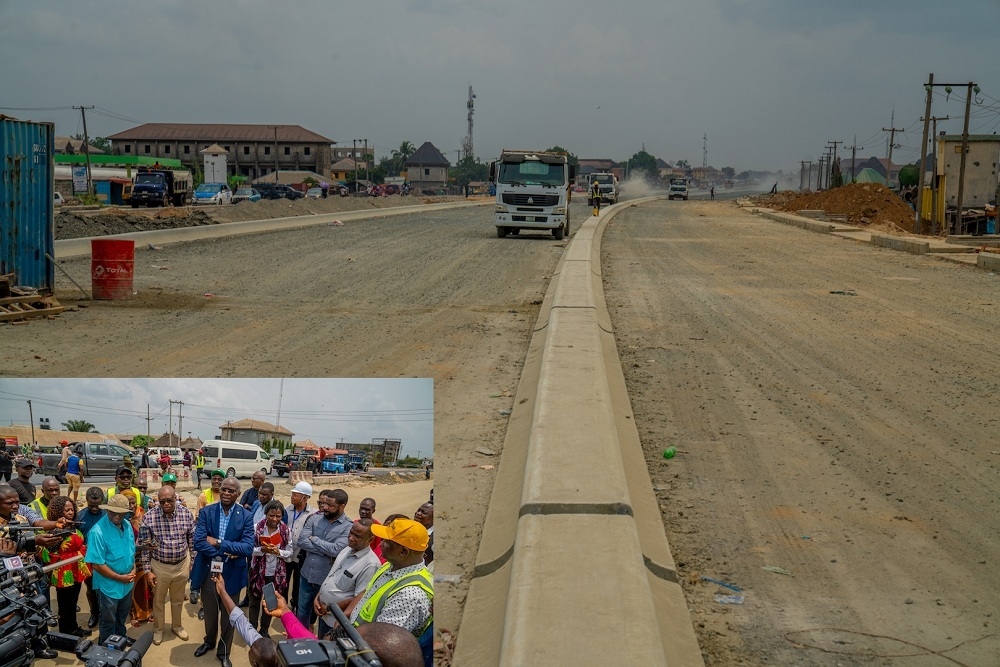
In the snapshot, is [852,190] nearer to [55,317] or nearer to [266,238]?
[266,238]

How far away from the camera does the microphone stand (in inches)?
94.0

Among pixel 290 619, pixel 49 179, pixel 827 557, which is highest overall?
pixel 49 179

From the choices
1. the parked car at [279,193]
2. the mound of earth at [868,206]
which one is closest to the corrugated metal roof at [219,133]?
the parked car at [279,193]

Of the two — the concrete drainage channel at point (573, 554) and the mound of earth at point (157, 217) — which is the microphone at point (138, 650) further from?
the mound of earth at point (157, 217)

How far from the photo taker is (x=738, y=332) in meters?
14.6

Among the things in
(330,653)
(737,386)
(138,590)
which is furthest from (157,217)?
(330,653)

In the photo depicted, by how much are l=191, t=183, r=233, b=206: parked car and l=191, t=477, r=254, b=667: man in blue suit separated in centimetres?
6883

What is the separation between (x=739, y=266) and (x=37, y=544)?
23575 mm

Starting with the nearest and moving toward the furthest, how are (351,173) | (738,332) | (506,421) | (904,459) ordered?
(904,459) < (506,421) < (738,332) < (351,173)

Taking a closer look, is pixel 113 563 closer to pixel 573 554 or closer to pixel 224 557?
pixel 224 557

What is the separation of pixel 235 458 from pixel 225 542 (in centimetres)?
21

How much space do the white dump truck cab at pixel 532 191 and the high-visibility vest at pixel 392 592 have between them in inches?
1291

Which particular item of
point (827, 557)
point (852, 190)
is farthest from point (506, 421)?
point (852, 190)

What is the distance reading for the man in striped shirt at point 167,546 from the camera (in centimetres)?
269
